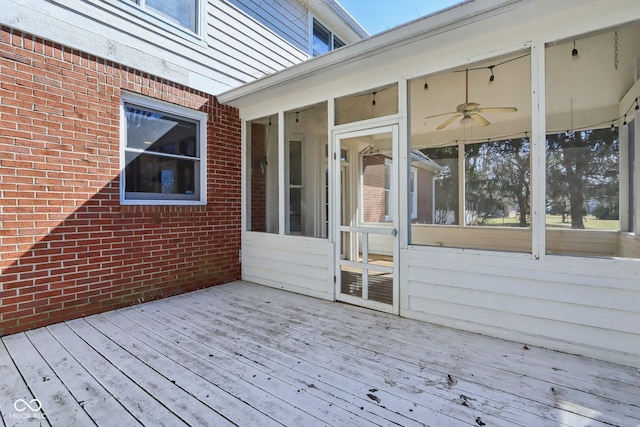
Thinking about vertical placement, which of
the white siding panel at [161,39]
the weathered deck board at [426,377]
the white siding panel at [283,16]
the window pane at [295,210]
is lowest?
the weathered deck board at [426,377]

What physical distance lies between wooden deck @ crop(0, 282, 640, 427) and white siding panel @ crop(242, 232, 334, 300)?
2.87 ft

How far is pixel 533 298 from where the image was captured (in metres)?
Answer: 2.61

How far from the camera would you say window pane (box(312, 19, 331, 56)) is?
6.95 m

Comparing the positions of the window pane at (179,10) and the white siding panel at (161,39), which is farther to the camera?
the window pane at (179,10)

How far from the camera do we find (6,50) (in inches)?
107

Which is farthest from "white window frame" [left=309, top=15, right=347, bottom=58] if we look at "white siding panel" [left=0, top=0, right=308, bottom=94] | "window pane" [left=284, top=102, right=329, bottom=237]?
"window pane" [left=284, top=102, right=329, bottom=237]

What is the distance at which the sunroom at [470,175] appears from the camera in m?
2.49

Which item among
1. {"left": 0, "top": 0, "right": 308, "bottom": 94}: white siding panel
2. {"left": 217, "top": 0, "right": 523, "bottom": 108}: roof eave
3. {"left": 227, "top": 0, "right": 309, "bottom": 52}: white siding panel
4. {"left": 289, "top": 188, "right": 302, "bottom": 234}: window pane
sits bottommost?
{"left": 289, "top": 188, "right": 302, "bottom": 234}: window pane

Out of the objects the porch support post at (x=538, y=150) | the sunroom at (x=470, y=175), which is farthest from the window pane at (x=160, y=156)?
the porch support post at (x=538, y=150)

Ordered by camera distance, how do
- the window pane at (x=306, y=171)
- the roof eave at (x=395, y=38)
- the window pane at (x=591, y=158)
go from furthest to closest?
the window pane at (x=306, y=171), the window pane at (x=591, y=158), the roof eave at (x=395, y=38)

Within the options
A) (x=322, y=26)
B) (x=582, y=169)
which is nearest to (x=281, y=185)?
(x=322, y=26)

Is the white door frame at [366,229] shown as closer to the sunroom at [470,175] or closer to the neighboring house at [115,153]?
the sunroom at [470,175]

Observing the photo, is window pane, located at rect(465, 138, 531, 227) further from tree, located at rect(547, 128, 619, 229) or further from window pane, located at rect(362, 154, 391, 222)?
window pane, located at rect(362, 154, 391, 222)

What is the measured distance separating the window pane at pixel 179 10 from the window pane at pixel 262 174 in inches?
61.2
